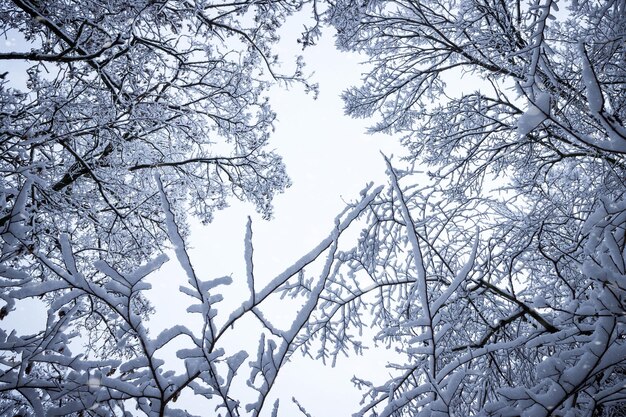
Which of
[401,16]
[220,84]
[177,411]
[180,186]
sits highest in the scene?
[220,84]

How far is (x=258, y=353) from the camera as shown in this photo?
1267mm

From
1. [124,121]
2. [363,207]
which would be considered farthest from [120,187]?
[363,207]

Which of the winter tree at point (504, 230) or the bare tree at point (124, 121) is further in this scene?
the bare tree at point (124, 121)

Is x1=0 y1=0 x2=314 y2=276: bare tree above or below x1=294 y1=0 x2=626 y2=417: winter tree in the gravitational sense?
above

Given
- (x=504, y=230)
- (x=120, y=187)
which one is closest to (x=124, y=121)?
(x=120, y=187)

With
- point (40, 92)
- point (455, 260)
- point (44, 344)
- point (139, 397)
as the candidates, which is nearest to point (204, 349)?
point (139, 397)

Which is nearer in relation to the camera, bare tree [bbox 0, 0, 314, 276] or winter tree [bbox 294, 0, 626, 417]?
winter tree [bbox 294, 0, 626, 417]

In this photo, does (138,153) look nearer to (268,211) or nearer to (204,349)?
(268,211)

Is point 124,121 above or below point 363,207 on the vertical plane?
above

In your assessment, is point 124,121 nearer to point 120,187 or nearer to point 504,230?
point 120,187

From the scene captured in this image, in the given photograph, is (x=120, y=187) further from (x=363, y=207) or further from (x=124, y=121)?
(x=363, y=207)

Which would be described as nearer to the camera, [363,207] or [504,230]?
[363,207]

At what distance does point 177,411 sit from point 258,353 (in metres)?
0.36

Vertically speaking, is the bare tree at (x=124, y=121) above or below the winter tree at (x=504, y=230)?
above
